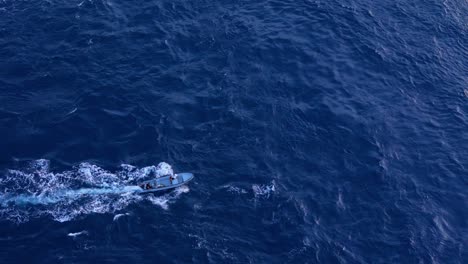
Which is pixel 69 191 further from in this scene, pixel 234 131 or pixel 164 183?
pixel 234 131

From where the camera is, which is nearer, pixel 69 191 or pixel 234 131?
pixel 69 191

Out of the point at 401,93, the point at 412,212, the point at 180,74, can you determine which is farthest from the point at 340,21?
the point at 412,212

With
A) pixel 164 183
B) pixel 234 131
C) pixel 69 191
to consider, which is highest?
pixel 234 131

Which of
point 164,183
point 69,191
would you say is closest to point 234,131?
point 164,183

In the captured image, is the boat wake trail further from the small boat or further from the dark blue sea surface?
the small boat

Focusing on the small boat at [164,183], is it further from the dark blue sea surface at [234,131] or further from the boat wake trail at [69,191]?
the dark blue sea surface at [234,131]

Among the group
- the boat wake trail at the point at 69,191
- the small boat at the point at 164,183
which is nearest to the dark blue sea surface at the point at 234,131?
the boat wake trail at the point at 69,191

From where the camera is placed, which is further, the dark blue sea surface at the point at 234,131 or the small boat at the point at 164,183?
the small boat at the point at 164,183
